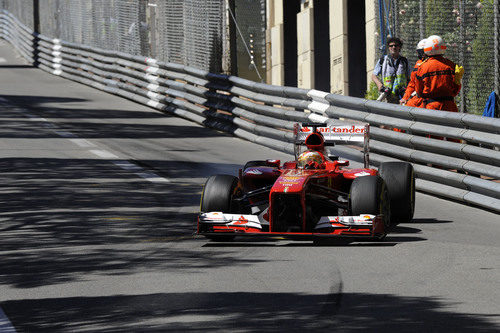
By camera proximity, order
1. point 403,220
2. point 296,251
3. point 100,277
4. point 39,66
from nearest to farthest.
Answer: point 100,277 → point 296,251 → point 403,220 → point 39,66

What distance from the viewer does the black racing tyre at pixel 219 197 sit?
10.0 metres

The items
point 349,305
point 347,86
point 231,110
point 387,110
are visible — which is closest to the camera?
point 349,305

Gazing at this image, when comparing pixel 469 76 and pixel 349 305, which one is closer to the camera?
pixel 349 305

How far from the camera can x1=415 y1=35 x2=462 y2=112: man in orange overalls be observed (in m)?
13.8

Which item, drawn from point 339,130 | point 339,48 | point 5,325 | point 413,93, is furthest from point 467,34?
point 5,325

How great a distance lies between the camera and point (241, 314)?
6.94 meters

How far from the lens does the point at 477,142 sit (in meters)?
12.2

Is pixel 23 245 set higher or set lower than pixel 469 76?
lower

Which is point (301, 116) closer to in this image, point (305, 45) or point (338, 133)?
point (338, 133)

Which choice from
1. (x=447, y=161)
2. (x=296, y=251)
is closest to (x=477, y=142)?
(x=447, y=161)

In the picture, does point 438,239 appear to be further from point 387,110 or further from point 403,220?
point 387,110

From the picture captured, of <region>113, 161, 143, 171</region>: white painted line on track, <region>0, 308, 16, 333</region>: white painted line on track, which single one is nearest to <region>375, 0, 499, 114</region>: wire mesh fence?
<region>113, 161, 143, 171</region>: white painted line on track

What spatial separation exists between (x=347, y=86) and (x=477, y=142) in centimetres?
1098

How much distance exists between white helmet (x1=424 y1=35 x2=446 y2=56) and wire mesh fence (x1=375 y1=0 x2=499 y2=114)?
97 cm
